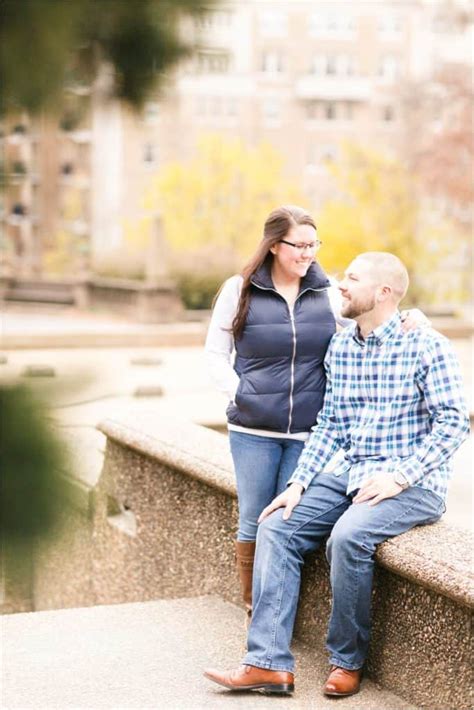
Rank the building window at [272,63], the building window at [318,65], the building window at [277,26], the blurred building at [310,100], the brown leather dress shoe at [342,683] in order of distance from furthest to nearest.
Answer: the building window at [318,65], the building window at [272,63], the building window at [277,26], the blurred building at [310,100], the brown leather dress shoe at [342,683]

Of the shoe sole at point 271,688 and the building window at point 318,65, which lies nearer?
the shoe sole at point 271,688

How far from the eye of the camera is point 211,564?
538 cm

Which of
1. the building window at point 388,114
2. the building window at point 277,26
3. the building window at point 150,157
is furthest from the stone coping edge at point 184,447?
the building window at point 388,114

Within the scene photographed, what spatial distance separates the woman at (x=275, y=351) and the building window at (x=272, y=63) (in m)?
68.3

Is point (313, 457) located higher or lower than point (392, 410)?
lower

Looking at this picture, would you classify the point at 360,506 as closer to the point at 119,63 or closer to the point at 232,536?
the point at 232,536

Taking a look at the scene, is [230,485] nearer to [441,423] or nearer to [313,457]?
[313,457]

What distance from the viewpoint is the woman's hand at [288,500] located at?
411 centimetres

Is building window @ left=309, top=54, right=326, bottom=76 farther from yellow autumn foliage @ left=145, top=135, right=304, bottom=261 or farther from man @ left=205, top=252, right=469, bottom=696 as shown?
man @ left=205, top=252, right=469, bottom=696

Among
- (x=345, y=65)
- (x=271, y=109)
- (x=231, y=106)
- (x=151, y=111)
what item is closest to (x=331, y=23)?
(x=345, y=65)

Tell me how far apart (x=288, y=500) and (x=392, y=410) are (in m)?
0.47

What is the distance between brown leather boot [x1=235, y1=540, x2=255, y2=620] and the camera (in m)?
4.45

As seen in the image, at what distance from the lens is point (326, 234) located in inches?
1533

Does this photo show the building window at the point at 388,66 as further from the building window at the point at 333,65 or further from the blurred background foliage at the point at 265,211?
the blurred background foliage at the point at 265,211
